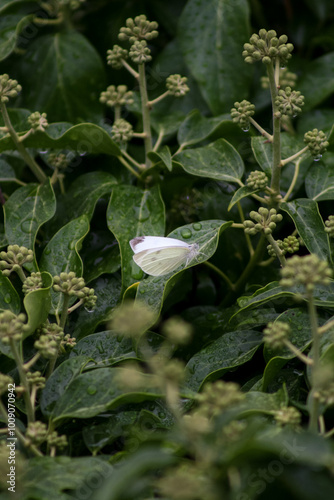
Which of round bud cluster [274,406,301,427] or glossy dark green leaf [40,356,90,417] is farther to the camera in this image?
glossy dark green leaf [40,356,90,417]

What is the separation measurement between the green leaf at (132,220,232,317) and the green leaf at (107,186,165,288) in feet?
0.24

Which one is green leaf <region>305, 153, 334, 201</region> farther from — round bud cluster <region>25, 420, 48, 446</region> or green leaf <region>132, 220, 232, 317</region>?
round bud cluster <region>25, 420, 48, 446</region>

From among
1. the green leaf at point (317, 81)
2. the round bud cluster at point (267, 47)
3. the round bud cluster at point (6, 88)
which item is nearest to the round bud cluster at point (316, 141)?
the round bud cluster at point (267, 47)

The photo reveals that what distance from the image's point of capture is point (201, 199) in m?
1.93

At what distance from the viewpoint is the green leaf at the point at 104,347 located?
144 cm

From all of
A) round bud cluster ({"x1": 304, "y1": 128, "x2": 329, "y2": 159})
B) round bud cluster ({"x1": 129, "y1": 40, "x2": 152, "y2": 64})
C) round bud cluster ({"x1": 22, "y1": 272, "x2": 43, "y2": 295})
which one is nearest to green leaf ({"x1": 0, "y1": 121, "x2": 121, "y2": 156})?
round bud cluster ({"x1": 129, "y1": 40, "x2": 152, "y2": 64})

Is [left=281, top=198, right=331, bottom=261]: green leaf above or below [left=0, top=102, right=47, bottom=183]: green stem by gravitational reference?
below

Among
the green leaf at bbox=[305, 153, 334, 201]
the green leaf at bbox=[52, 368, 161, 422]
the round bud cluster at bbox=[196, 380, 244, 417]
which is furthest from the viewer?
the green leaf at bbox=[305, 153, 334, 201]

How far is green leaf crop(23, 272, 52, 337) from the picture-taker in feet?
4.29

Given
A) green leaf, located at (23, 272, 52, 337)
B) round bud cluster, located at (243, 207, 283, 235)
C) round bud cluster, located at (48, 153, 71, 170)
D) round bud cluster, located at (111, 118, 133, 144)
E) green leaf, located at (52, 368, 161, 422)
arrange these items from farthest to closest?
round bud cluster, located at (48, 153, 71, 170) → round bud cluster, located at (111, 118, 133, 144) → round bud cluster, located at (243, 207, 283, 235) → green leaf, located at (23, 272, 52, 337) → green leaf, located at (52, 368, 161, 422)

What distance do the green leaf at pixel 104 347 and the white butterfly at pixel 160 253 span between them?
203 millimetres

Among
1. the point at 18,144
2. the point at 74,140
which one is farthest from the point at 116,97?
the point at 18,144

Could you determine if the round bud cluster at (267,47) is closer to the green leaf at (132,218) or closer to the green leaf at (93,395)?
the green leaf at (132,218)

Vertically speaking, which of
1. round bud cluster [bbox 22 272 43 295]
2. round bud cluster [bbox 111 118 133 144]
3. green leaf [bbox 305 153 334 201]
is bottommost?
round bud cluster [bbox 22 272 43 295]
